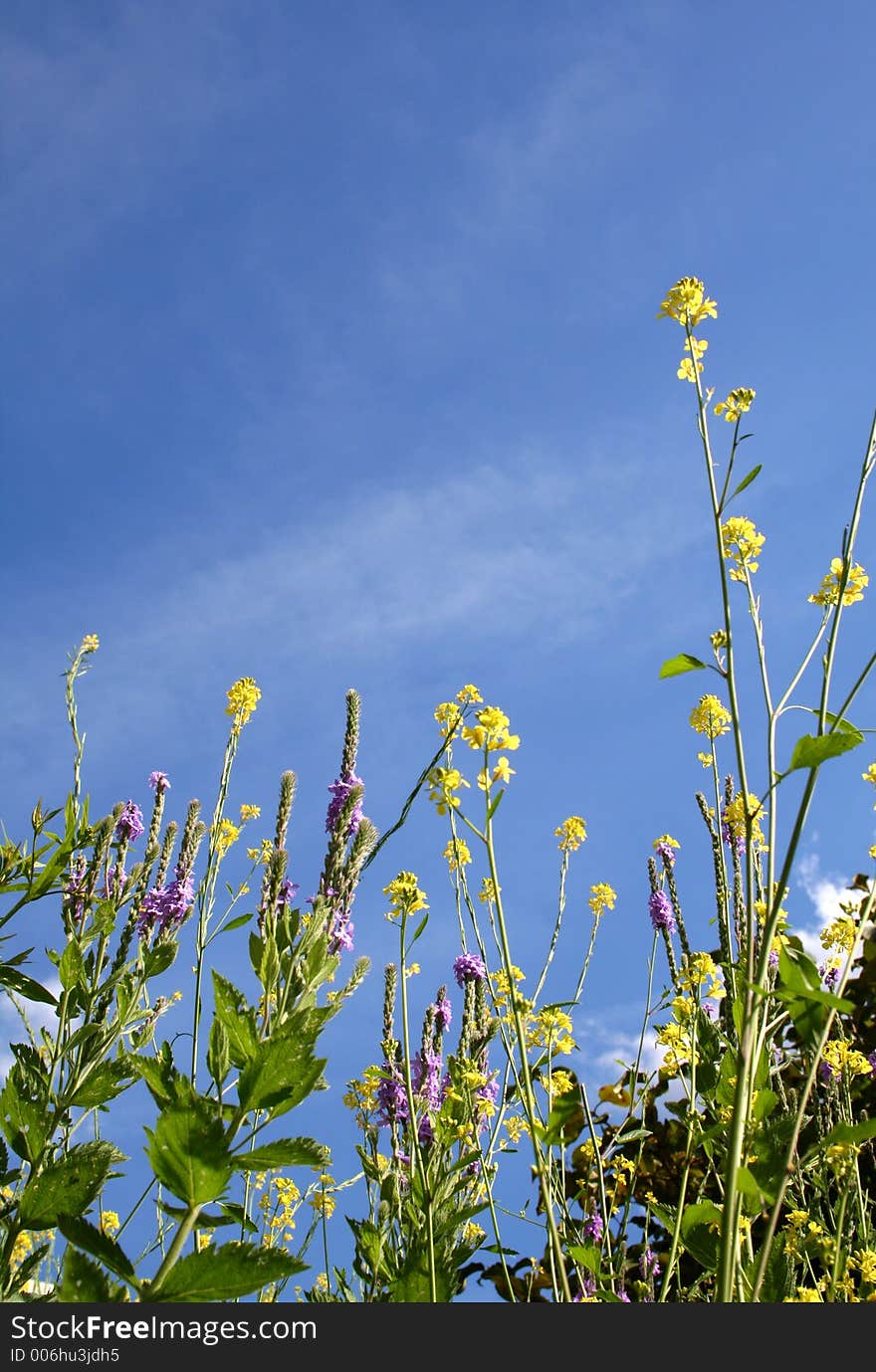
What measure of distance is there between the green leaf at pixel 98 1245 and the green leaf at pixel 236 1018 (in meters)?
0.33

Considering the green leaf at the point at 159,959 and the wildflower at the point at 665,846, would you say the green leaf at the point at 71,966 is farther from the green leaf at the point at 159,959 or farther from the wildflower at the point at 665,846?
the wildflower at the point at 665,846

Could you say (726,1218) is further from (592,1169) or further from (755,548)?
(592,1169)

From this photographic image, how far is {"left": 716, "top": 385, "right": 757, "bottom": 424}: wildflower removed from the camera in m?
2.49

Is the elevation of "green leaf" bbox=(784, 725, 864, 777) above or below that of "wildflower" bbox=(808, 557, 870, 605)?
below

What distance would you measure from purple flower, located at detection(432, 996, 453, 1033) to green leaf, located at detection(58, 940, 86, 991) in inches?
103

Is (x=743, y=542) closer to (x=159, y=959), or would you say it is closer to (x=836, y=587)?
(x=836, y=587)

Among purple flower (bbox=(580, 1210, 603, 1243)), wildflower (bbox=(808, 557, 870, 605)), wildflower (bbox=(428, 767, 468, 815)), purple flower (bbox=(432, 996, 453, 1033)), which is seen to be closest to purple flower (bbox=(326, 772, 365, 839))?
wildflower (bbox=(428, 767, 468, 815))

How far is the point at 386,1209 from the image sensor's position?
317cm

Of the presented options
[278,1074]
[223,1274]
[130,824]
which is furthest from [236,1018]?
[130,824]

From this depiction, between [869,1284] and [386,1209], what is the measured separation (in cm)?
184

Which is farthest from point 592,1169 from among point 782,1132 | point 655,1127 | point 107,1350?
point 107,1350

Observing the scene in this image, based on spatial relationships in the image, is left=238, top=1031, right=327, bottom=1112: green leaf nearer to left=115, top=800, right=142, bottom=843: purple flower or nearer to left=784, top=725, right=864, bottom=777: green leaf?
left=784, top=725, right=864, bottom=777: green leaf

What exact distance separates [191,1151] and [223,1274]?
0.62ft

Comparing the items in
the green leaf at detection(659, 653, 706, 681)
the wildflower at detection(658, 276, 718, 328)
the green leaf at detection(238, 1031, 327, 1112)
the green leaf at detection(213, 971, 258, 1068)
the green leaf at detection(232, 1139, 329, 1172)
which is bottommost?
the green leaf at detection(232, 1139, 329, 1172)
